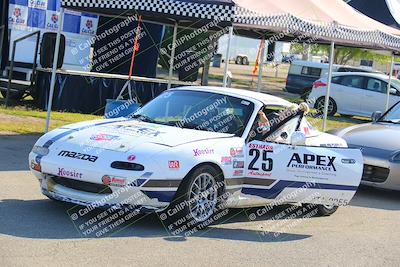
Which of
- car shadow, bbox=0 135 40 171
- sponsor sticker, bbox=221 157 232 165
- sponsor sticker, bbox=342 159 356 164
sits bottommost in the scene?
car shadow, bbox=0 135 40 171

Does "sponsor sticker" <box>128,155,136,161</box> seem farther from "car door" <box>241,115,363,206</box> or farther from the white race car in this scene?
"car door" <box>241,115,363,206</box>

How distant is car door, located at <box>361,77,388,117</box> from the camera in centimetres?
2358

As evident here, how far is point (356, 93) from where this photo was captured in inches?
946

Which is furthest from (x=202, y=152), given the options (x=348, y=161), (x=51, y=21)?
(x=51, y=21)

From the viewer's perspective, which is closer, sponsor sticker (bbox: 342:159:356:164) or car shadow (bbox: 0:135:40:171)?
sponsor sticker (bbox: 342:159:356:164)

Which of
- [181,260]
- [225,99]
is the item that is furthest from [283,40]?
[181,260]

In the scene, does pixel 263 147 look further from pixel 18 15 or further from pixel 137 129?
pixel 18 15

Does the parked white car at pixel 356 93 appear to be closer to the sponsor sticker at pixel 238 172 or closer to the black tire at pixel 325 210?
the black tire at pixel 325 210

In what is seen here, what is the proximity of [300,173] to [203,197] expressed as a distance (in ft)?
4.31

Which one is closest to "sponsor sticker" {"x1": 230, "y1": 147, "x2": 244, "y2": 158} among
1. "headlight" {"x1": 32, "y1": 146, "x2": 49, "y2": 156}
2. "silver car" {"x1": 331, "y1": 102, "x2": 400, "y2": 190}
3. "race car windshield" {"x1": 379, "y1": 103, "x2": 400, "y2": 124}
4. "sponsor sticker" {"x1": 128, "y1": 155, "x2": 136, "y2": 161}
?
"sponsor sticker" {"x1": 128, "y1": 155, "x2": 136, "y2": 161}

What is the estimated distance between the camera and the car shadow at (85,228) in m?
6.41

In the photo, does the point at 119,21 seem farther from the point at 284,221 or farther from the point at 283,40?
the point at 284,221

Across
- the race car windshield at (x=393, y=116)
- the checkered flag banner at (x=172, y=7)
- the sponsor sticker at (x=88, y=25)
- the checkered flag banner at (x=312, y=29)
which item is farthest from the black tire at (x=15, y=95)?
the race car windshield at (x=393, y=116)

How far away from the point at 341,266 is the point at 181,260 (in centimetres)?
152
